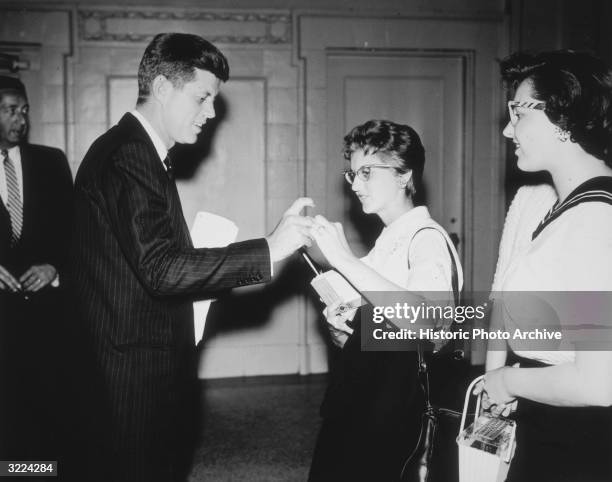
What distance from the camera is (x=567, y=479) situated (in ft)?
4.13

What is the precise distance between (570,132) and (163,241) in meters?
1.17

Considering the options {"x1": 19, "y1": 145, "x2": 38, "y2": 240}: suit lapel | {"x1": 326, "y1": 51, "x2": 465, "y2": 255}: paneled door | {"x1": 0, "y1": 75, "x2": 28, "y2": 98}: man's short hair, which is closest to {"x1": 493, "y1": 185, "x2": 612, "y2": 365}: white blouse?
{"x1": 19, "y1": 145, "x2": 38, "y2": 240}: suit lapel

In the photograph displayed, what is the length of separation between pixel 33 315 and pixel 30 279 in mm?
264

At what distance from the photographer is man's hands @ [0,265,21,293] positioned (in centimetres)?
309

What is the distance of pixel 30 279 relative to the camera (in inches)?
127

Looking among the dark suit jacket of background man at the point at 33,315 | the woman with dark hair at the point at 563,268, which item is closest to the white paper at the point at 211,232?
the woman with dark hair at the point at 563,268

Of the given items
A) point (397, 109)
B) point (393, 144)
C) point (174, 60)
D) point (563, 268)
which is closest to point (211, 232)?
point (174, 60)

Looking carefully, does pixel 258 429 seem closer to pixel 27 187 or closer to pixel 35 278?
pixel 35 278

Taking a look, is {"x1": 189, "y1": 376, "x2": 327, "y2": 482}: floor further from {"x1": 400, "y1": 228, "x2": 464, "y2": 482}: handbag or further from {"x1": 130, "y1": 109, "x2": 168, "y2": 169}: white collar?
{"x1": 130, "y1": 109, "x2": 168, "y2": 169}: white collar

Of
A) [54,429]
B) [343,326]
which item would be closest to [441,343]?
[343,326]

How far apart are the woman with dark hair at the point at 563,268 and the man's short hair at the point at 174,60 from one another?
104 cm

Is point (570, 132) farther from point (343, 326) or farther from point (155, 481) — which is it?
point (155, 481)

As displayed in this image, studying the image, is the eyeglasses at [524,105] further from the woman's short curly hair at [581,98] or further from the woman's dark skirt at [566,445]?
the woman's dark skirt at [566,445]

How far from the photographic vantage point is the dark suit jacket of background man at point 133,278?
161 centimetres
